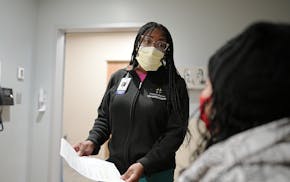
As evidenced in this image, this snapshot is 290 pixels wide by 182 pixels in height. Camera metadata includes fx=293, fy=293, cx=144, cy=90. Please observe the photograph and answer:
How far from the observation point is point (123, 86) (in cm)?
135

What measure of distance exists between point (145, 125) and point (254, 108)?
71 centimetres

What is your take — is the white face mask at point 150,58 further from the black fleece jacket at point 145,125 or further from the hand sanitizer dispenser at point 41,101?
the hand sanitizer dispenser at point 41,101

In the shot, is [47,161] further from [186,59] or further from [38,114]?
[186,59]

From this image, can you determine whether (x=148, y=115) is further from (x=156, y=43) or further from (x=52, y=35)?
(x=52, y=35)

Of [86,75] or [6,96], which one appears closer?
[6,96]

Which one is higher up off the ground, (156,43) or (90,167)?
(156,43)

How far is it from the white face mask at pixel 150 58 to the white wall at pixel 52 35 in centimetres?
110

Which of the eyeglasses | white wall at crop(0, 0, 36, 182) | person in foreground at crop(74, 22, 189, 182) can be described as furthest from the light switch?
the eyeglasses

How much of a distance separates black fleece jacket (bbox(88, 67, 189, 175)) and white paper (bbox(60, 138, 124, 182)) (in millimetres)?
125

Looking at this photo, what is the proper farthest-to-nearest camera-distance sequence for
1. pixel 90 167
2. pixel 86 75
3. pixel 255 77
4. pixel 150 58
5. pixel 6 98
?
pixel 86 75 → pixel 6 98 → pixel 150 58 → pixel 90 167 → pixel 255 77

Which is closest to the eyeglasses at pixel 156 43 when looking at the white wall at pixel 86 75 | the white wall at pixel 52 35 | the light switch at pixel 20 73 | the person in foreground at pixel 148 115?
the person in foreground at pixel 148 115

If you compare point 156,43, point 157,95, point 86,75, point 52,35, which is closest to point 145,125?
point 157,95

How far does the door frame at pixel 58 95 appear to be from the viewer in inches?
100

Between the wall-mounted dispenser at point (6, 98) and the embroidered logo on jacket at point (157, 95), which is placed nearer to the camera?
the embroidered logo on jacket at point (157, 95)
